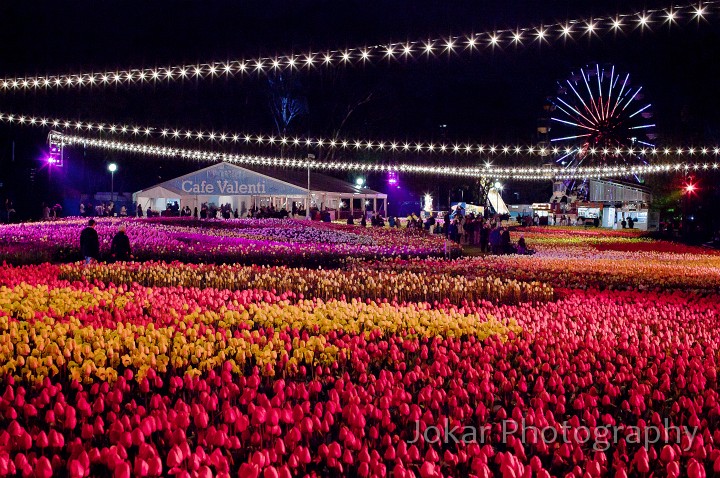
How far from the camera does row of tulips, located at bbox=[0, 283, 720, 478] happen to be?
4.36m

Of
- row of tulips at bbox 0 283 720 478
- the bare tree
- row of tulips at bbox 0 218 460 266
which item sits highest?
the bare tree

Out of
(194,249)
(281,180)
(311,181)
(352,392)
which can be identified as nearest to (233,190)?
(281,180)

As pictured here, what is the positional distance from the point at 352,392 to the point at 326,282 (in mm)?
7343

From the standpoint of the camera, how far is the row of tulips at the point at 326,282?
1255cm

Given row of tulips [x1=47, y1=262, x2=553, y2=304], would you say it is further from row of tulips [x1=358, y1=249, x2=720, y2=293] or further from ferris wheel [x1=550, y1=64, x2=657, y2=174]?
ferris wheel [x1=550, y1=64, x2=657, y2=174]

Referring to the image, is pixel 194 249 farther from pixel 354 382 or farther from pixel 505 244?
pixel 354 382

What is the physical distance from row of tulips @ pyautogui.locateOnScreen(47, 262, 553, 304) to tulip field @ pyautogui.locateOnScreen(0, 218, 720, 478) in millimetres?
70

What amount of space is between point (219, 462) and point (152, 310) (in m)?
6.04

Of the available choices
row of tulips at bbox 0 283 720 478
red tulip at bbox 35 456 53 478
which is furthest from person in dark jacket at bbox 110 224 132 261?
red tulip at bbox 35 456 53 478

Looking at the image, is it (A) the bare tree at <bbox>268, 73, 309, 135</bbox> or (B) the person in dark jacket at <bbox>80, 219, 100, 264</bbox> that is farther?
(A) the bare tree at <bbox>268, 73, 309, 135</bbox>

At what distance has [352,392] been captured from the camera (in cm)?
569

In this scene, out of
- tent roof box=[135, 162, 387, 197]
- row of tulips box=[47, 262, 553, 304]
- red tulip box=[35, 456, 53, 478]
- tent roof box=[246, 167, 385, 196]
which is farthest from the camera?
tent roof box=[246, 167, 385, 196]

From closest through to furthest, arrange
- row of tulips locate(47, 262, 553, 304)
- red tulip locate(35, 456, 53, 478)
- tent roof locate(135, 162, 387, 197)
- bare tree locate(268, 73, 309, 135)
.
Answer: red tulip locate(35, 456, 53, 478)
row of tulips locate(47, 262, 553, 304)
tent roof locate(135, 162, 387, 197)
bare tree locate(268, 73, 309, 135)

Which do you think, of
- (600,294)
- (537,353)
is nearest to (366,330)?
(537,353)
